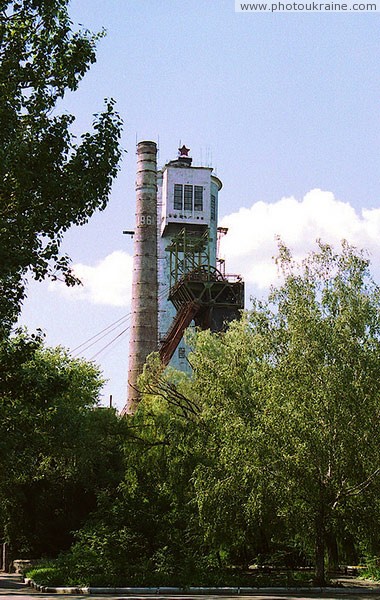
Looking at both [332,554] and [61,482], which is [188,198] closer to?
[61,482]

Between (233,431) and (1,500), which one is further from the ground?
(233,431)

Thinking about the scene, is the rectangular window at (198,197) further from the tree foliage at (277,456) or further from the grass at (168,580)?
the grass at (168,580)

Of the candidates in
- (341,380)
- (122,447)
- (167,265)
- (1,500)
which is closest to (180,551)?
(341,380)

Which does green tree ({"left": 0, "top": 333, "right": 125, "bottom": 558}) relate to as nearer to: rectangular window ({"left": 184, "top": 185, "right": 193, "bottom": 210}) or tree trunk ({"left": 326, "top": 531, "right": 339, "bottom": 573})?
tree trunk ({"left": 326, "top": 531, "right": 339, "bottom": 573})

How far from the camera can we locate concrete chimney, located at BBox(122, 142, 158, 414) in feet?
170

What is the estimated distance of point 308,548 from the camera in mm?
24516

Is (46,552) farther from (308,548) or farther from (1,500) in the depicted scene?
(308,548)

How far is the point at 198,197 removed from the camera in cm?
7694

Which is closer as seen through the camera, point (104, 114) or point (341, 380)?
point (104, 114)

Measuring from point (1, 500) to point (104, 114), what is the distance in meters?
21.7

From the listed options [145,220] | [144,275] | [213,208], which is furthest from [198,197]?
[144,275]

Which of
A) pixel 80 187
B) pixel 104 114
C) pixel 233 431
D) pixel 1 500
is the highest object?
pixel 104 114

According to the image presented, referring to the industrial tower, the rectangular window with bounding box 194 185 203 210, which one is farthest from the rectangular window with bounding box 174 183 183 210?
the industrial tower

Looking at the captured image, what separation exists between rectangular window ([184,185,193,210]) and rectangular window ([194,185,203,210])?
0.41 m
